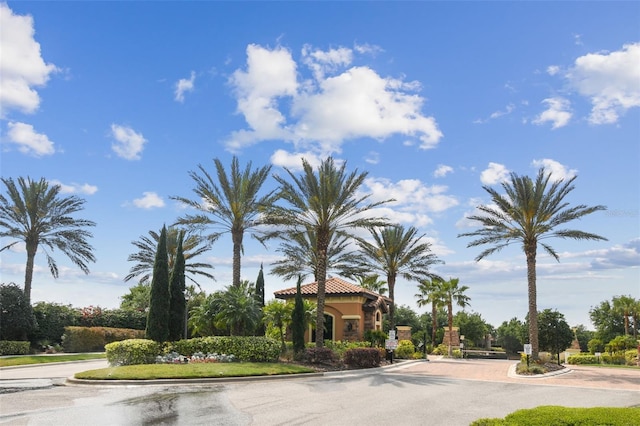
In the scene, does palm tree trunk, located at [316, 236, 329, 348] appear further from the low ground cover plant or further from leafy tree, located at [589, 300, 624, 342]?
leafy tree, located at [589, 300, 624, 342]

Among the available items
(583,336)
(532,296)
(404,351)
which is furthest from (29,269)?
(583,336)

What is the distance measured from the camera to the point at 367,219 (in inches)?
1088

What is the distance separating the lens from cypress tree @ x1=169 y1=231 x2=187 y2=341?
25.8 meters

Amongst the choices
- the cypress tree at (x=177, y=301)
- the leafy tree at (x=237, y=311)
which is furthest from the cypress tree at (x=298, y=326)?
the cypress tree at (x=177, y=301)

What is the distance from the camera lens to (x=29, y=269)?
3309 centimetres

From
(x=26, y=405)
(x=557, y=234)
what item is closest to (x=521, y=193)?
(x=557, y=234)

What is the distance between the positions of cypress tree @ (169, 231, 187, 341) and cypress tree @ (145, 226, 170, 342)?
2.64 feet

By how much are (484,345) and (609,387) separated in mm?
47278

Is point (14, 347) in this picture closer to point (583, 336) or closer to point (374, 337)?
point (374, 337)

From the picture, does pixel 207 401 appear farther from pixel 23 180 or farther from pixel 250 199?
pixel 23 180

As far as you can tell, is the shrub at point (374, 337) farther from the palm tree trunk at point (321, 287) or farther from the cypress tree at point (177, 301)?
the cypress tree at point (177, 301)

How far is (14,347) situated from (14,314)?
6.47 feet

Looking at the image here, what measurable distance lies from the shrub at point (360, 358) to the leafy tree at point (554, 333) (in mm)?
16980

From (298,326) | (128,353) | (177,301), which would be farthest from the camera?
(298,326)
